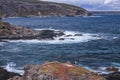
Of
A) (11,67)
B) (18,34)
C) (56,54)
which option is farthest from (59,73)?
(18,34)

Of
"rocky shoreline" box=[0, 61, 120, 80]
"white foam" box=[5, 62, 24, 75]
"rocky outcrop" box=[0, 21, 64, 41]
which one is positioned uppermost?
"rocky shoreline" box=[0, 61, 120, 80]

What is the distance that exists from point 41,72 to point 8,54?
4130cm

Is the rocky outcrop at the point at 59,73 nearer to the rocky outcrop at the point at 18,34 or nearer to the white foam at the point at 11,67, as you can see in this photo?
the white foam at the point at 11,67

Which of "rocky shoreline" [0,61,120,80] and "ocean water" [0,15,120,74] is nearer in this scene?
"rocky shoreline" [0,61,120,80]

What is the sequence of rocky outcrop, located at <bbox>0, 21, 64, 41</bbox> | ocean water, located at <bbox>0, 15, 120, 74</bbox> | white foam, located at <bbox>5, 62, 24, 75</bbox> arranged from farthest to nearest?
rocky outcrop, located at <bbox>0, 21, 64, 41</bbox> < ocean water, located at <bbox>0, 15, 120, 74</bbox> < white foam, located at <bbox>5, 62, 24, 75</bbox>

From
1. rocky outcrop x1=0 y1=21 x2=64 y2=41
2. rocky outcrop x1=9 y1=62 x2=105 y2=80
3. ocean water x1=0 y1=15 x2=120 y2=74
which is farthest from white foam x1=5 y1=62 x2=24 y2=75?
rocky outcrop x1=0 y1=21 x2=64 y2=41

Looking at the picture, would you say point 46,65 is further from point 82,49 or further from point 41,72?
point 82,49

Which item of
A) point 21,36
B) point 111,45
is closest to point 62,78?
point 111,45

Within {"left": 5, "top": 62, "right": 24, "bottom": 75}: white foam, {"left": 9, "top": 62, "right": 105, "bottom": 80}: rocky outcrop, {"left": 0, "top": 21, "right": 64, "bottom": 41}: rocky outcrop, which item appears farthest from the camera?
{"left": 0, "top": 21, "right": 64, "bottom": 41}: rocky outcrop

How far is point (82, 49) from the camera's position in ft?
227

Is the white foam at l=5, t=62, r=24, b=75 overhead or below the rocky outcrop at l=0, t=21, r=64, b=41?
overhead

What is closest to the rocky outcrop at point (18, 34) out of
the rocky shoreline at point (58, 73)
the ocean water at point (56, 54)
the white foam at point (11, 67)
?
the ocean water at point (56, 54)

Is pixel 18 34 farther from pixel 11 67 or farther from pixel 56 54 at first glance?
pixel 11 67

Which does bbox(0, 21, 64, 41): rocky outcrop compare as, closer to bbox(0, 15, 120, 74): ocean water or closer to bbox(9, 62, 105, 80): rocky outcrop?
bbox(0, 15, 120, 74): ocean water
